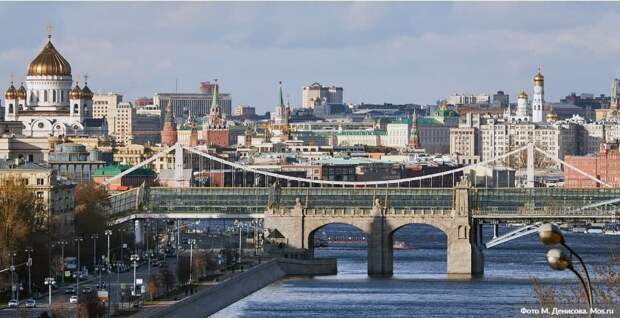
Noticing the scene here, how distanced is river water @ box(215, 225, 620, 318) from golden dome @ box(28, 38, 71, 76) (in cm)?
6086

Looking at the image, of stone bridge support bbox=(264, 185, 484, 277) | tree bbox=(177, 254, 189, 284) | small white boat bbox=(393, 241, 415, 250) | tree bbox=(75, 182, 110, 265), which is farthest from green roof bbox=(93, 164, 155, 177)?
tree bbox=(177, 254, 189, 284)

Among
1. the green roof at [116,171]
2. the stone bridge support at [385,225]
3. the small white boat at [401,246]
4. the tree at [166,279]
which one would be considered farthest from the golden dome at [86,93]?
the tree at [166,279]

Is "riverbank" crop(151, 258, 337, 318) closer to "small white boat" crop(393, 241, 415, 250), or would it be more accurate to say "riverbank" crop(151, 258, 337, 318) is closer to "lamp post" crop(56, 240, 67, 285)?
"lamp post" crop(56, 240, 67, 285)

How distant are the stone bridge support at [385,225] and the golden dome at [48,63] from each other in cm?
7496

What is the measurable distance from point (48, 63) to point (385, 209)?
7926 cm

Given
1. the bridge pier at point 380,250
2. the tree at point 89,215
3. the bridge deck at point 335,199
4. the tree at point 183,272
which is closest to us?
the tree at point 183,272

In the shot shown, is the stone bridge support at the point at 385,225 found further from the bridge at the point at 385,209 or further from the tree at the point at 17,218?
the tree at the point at 17,218

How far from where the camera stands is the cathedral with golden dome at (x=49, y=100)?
616 ft

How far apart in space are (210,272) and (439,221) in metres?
17.0

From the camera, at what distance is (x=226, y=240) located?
124 metres

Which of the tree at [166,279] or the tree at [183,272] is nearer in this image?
the tree at [166,279]

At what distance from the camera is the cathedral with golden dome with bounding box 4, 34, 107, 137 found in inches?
7387

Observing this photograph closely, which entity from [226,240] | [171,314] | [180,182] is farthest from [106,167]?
[171,314]

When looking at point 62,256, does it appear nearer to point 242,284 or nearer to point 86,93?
point 242,284
